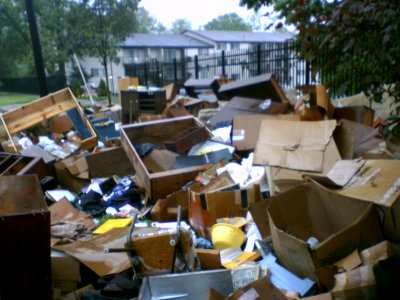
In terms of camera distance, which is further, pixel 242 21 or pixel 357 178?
pixel 242 21

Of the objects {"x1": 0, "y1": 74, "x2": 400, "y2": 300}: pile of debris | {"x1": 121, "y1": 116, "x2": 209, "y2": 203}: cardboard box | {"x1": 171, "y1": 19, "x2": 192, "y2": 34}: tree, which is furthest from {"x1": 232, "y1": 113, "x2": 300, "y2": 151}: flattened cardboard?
{"x1": 171, "y1": 19, "x2": 192, "y2": 34}: tree

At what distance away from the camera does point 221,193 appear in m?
3.56

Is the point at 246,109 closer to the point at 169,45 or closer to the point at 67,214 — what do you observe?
the point at 67,214

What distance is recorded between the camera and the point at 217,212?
139 inches

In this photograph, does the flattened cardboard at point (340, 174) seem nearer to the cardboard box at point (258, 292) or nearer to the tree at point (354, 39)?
the tree at point (354, 39)

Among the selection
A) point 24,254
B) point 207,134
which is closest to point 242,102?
point 207,134

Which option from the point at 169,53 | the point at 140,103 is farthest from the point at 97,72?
the point at 140,103

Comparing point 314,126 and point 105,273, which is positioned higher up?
point 314,126

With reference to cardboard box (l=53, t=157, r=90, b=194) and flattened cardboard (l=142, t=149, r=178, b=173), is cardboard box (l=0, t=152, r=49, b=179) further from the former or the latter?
flattened cardboard (l=142, t=149, r=178, b=173)

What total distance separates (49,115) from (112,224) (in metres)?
3.69

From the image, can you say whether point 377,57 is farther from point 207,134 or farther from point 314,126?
point 207,134

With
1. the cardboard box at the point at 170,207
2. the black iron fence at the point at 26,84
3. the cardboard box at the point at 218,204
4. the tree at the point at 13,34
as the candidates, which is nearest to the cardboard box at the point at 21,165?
the cardboard box at the point at 170,207

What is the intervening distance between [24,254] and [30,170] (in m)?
2.69

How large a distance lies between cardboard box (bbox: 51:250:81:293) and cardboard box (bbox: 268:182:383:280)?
1.40 m
